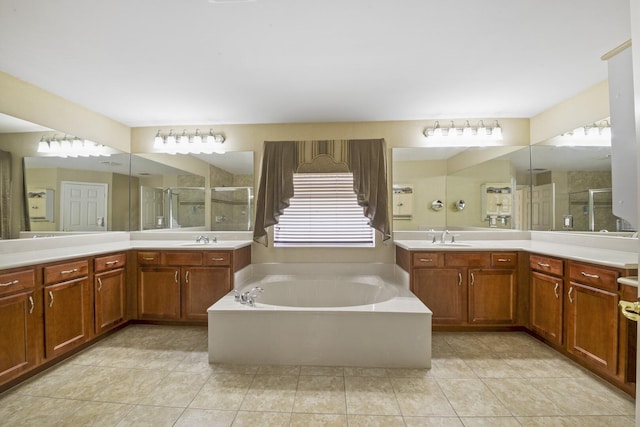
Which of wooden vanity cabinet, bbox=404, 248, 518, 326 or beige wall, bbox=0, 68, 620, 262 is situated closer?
wooden vanity cabinet, bbox=404, 248, 518, 326

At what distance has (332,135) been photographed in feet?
11.0

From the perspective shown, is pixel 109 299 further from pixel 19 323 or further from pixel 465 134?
pixel 465 134

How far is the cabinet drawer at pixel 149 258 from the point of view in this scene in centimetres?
288

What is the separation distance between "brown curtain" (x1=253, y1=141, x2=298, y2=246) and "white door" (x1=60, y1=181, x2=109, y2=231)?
1670 mm

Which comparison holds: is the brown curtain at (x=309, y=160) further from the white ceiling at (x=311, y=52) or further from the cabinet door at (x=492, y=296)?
the cabinet door at (x=492, y=296)

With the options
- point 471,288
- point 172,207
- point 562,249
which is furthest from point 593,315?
point 172,207

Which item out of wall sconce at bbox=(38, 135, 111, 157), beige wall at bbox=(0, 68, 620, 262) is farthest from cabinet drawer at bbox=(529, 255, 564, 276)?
wall sconce at bbox=(38, 135, 111, 157)

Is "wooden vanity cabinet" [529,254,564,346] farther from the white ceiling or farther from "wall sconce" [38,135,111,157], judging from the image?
"wall sconce" [38,135,111,157]

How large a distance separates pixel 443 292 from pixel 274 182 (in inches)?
84.0

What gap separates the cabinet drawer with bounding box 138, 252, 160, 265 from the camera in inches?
113

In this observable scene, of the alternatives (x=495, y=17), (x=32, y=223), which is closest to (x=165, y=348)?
(x=32, y=223)

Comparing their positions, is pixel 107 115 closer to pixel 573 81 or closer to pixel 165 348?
pixel 165 348

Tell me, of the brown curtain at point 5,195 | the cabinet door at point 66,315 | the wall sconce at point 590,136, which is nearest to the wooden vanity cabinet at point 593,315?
the wall sconce at point 590,136

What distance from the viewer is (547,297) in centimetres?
242
